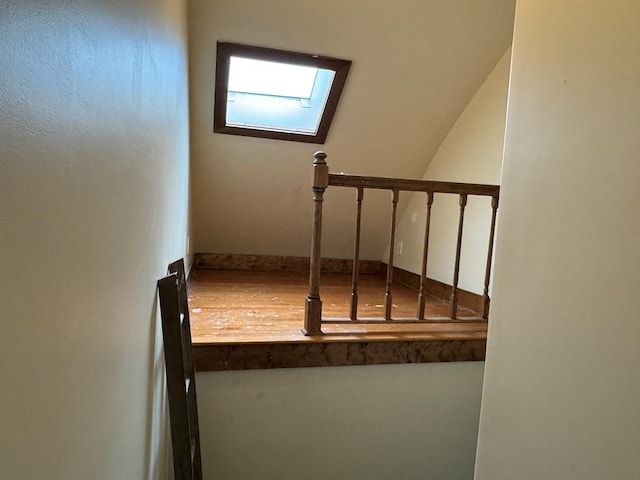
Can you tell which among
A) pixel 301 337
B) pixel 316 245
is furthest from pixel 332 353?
pixel 316 245

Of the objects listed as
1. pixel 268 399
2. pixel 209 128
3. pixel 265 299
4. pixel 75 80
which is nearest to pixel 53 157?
pixel 75 80

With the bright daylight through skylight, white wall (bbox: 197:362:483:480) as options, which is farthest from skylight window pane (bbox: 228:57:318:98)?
white wall (bbox: 197:362:483:480)

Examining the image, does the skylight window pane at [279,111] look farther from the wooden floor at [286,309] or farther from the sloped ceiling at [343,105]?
the wooden floor at [286,309]

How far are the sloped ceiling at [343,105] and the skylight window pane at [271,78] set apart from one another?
0.24m

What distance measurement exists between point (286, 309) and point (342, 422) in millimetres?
757

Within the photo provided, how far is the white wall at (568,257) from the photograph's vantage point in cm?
75

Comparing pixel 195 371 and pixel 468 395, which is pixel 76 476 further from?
pixel 468 395

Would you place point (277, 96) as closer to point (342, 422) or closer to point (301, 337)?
point (301, 337)

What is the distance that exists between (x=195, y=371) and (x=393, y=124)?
2140mm

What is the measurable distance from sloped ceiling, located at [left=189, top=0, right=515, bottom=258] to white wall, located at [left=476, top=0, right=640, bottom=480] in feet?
5.13

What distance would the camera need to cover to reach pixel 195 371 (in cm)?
176

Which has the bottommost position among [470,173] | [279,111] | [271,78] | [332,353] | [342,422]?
[342,422]

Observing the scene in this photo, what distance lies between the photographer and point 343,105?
2.83 meters

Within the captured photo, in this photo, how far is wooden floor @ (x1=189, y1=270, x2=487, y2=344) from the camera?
1.93m
